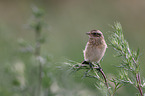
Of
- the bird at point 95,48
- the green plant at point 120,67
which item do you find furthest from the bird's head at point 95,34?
the green plant at point 120,67

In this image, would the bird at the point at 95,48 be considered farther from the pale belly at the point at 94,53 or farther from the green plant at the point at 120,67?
the green plant at the point at 120,67

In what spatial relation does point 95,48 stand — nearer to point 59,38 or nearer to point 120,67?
point 120,67

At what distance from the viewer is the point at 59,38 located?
5.33 m

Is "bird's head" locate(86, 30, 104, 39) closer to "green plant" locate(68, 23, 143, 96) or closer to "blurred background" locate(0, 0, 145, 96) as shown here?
"green plant" locate(68, 23, 143, 96)

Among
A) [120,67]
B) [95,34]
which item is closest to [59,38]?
[95,34]

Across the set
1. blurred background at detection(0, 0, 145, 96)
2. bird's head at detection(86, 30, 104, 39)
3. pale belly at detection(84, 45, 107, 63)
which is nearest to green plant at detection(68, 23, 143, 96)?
pale belly at detection(84, 45, 107, 63)

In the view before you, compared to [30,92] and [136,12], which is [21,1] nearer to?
[136,12]

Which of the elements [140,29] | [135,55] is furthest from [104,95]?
[140,29]

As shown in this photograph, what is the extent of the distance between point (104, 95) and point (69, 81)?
1.51 m

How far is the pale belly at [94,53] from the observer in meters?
1.35

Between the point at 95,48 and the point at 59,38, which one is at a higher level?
the point at 59,38

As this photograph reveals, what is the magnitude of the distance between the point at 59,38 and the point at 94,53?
13.0 feet

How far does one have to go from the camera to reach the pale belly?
4.44 feet

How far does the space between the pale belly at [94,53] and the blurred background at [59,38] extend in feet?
2.11
